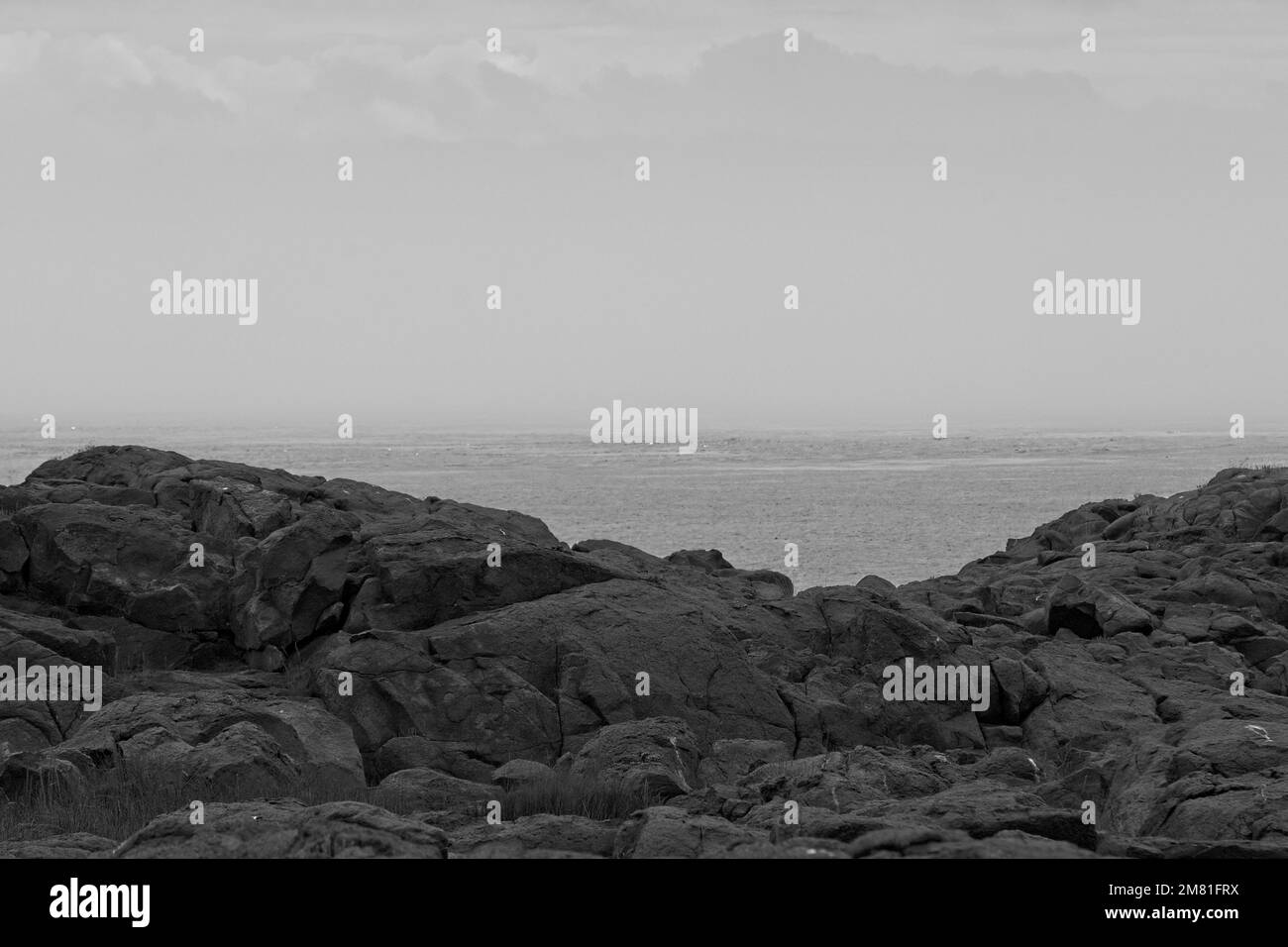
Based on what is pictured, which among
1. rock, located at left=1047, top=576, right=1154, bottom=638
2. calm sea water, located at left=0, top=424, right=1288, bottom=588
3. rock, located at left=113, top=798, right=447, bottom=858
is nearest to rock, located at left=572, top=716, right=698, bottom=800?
rock, located at left=113, top=798, right=447, bottom=858

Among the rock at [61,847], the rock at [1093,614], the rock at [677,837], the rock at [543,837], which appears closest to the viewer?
the rock at [677,837]

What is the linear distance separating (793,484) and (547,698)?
9565 centimetres

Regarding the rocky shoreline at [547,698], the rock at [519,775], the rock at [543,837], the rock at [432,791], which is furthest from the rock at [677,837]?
the rock at [519,775]

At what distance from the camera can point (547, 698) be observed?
18578 mm

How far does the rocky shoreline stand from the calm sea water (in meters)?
26.5

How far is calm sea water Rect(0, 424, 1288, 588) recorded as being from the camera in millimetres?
→ 67938

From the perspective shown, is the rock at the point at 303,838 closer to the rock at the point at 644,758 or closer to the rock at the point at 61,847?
the rock at the point at 61,847

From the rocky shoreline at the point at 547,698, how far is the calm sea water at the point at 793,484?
2652 centimetres

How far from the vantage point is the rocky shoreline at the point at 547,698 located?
1107 centimetres

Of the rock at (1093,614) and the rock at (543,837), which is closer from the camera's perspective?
the rock at (543,837)

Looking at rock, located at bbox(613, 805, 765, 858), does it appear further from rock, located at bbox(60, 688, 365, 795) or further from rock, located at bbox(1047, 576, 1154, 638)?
rock, located at bbox(1047, 576, 1154, 638)
